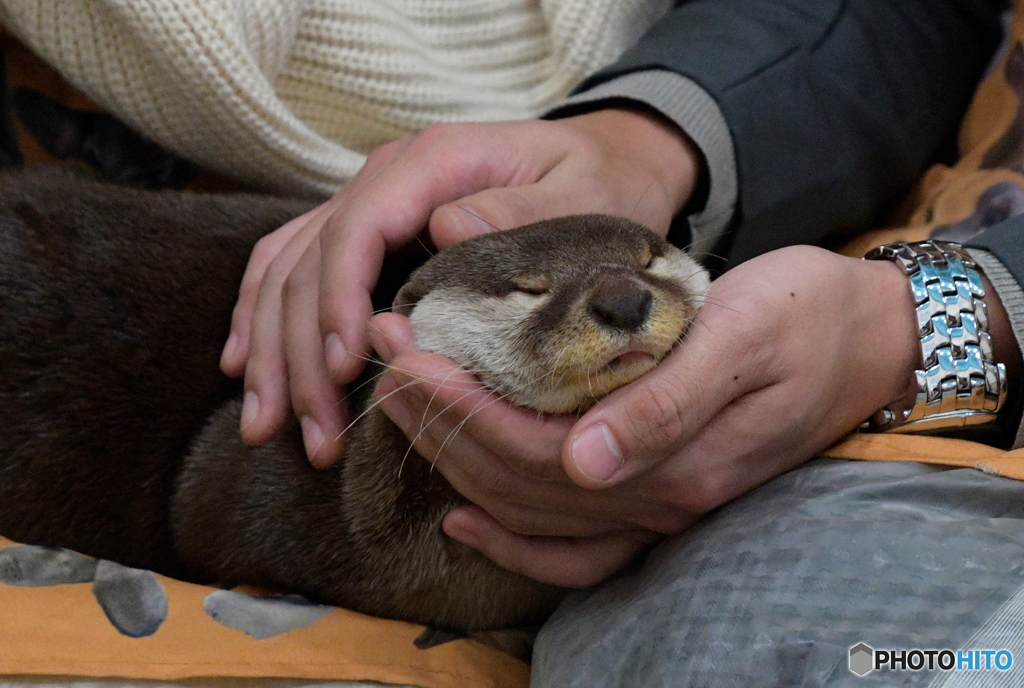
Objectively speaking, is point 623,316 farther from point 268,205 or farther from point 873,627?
point 268,205

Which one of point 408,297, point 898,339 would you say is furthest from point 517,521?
point 898,339

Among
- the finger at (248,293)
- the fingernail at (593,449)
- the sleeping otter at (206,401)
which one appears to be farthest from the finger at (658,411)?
the finger at (248,293)

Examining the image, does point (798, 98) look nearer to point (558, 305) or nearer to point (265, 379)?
point (558, 305)

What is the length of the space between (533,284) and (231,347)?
64 cm

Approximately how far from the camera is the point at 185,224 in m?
1.49

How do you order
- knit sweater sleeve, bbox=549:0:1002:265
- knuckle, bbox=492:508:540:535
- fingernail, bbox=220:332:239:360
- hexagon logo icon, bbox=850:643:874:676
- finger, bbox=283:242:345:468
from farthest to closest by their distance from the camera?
knit sweater sleeve, bbox=549:0:1002:265 < fingernail, bbox=220:332:239:360 < finger, bbox=283:242:345:468 < knuckle, bbox=492:508:540:535 < hexagon logo icon, bbox=850:643:874:676

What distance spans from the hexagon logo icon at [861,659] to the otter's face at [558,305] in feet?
1.14

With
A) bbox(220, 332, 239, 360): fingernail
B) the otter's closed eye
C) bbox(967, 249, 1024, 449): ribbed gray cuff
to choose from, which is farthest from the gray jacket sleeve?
bbox(220, 332, 239, 360): fingernail

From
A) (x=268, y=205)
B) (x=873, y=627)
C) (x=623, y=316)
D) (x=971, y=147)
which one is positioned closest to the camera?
(x=873, y=627)

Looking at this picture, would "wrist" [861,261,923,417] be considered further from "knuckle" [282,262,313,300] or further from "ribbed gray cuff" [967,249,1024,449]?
"knuckle" [282,262,313,300]

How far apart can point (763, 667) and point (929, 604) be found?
17 cm

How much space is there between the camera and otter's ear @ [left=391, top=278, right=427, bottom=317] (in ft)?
3.67

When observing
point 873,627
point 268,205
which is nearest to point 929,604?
point 873,627

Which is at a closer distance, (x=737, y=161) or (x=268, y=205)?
(x=737, y=161)
